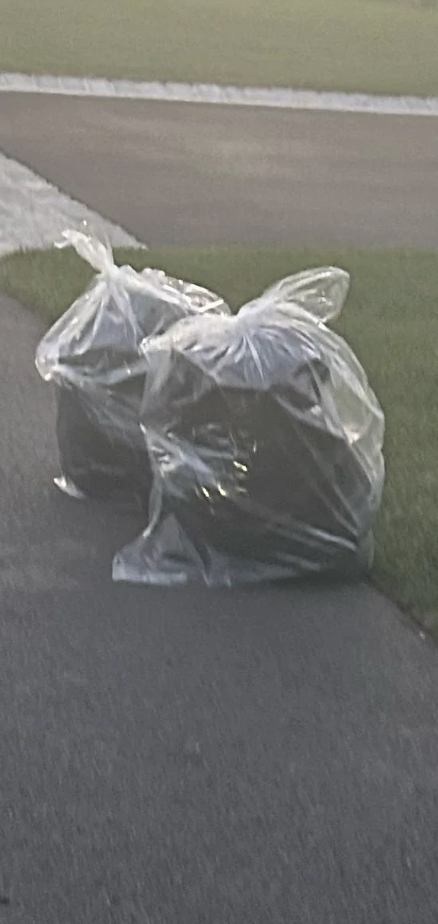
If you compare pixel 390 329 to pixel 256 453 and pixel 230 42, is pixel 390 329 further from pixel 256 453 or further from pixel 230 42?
pixel 230 42

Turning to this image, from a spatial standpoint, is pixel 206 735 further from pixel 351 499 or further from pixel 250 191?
pixel 250 191

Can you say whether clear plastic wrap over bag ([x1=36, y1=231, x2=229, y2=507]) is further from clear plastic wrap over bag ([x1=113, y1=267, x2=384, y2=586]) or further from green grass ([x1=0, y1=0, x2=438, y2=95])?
green grass ([x1=0, y1=0, x2=438, y2=95])

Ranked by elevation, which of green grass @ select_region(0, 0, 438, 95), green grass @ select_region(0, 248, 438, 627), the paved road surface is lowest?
green grass @ select_region(0, 0, 438, 95)

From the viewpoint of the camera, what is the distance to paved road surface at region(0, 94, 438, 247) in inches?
384

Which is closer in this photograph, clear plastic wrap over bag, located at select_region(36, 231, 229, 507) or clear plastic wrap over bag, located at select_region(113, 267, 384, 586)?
clear plastic wrap over bag, located at select_region(113, 267, 384, 586)

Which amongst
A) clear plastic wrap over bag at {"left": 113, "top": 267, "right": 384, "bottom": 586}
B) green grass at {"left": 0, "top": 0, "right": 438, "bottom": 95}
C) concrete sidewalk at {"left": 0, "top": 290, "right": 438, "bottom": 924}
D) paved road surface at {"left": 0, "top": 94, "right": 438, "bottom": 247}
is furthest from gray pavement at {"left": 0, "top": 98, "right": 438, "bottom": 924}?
green grass at {"left": 0, "top": 0, "right": 438, "bottom": 95}

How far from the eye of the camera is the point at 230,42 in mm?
19500

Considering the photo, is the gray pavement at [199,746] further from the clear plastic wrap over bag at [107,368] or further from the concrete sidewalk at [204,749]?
the clear plastic wrap over bag at [107,368]

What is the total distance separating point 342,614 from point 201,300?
1.27 metres

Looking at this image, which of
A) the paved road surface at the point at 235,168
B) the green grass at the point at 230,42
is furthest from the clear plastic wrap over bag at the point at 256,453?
the green grass at the point at 230,42

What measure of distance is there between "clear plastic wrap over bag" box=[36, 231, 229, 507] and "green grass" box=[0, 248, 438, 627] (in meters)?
0.88

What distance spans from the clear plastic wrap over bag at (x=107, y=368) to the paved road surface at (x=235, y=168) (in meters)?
4.40

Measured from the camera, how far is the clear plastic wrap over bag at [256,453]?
13.3 ft

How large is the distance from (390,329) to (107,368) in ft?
9.06
